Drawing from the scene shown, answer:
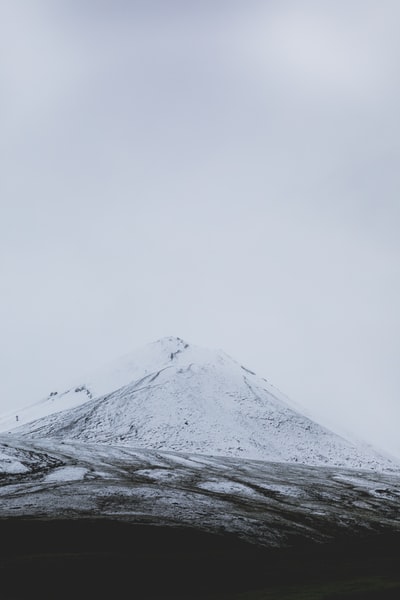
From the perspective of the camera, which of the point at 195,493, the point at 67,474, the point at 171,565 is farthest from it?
the point at 67,474

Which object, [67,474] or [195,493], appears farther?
[67,474]

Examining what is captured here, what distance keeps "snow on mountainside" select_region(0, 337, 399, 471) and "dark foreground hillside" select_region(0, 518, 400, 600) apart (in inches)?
3091

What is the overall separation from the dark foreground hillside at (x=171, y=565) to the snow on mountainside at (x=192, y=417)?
258 feet

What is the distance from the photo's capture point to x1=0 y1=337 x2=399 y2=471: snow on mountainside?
11531 centimetres

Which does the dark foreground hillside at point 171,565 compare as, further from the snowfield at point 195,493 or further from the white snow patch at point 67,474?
the white snow patch at point 67,474

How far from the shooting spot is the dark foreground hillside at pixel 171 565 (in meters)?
17.1

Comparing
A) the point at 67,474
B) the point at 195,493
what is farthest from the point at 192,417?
the point at 195,493

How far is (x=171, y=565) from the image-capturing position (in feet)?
77.3

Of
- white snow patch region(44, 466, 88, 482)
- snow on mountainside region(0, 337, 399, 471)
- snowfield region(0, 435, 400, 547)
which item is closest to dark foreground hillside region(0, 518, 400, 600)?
snowfield region(0, 435, 400, 547)

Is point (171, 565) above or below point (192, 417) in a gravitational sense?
below

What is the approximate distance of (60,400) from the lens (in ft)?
553

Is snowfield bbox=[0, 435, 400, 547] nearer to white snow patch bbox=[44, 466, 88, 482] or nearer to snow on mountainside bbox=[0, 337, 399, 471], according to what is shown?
white snow patch bbox=[44, 466, 88, 482]

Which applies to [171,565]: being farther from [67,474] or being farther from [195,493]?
[67,474]

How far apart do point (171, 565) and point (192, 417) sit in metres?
109
